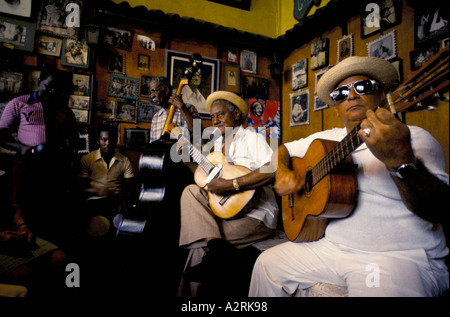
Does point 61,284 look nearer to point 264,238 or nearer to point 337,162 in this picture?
point 264,238

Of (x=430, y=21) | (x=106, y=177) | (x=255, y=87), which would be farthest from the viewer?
(x=255, y=87)

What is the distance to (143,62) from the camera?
4.60m

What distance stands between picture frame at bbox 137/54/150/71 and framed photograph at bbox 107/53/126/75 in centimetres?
26

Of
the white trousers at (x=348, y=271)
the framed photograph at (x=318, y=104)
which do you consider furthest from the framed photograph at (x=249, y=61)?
the white trousers at (x=348, y=271)

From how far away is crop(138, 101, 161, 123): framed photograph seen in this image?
457 centimetres

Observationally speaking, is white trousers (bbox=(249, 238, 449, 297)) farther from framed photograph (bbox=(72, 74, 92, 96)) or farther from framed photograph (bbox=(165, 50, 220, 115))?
framed photograph (bbox=(72, 74, 92, 96))

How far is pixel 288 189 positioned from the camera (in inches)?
67.7

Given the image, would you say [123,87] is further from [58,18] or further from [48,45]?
[58,18]

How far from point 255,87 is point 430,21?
302 cm

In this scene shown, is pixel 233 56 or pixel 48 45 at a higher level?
pixel 233 56

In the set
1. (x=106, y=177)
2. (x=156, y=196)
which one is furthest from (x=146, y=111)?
(x=156, y=196)

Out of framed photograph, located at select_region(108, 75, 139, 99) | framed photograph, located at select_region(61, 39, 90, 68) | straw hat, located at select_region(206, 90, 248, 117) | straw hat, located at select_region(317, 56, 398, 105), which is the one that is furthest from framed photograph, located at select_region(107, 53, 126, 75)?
straw hat, located at select_region(317, 56, 398, 105)

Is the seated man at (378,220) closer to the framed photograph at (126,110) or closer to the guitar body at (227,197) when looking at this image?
the guitar body at (227,197)

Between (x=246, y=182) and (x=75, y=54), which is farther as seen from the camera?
(x=75, y=54)
